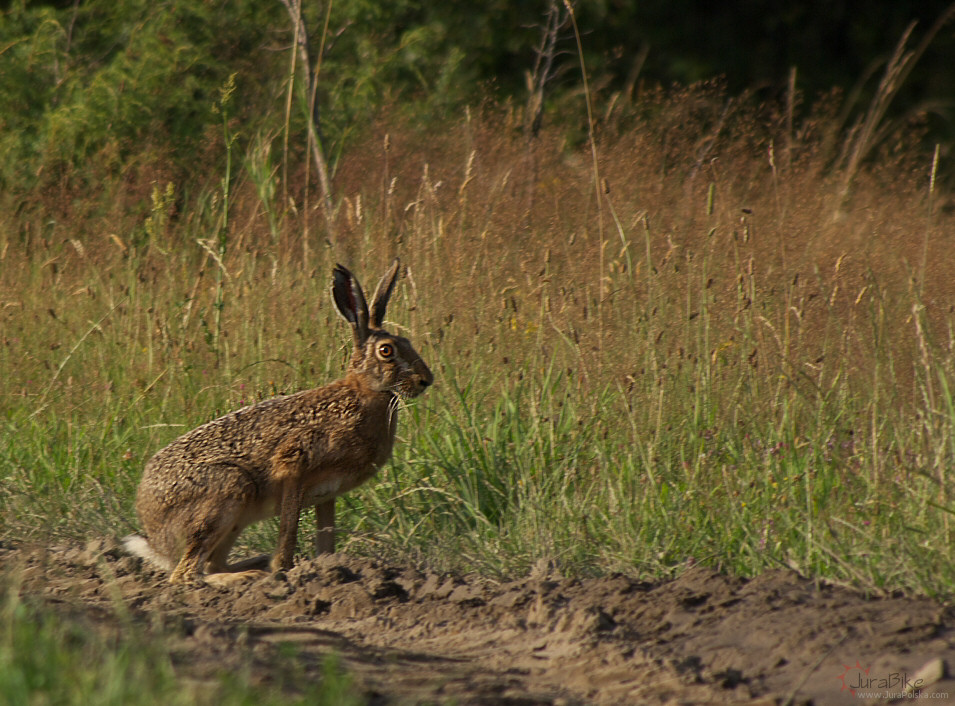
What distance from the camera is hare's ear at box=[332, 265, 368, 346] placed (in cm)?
477

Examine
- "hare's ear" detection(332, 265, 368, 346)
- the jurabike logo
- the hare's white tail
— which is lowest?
the hare's white tail

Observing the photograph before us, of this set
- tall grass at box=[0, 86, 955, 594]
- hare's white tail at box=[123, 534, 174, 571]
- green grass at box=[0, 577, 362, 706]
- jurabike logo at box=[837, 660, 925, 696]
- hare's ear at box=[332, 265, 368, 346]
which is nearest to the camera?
green grass at box=[0, 577, 362, 706]

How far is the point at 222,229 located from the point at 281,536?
2.44 meters

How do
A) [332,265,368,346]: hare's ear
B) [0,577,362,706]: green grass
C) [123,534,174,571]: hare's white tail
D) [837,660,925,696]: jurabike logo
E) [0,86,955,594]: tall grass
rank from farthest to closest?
[332,265,368,346]: hare's ear
[123,534,174,571]: hare's white tail
[0,86,955,594]: tall grass
[837,660,925,696]: jurabike logo
[0,577,362,706]: green grass

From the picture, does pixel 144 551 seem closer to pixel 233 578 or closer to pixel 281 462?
pixel 233 578

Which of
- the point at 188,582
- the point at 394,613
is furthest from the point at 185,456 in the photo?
the point at 394,613

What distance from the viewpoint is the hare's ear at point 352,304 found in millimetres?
4770

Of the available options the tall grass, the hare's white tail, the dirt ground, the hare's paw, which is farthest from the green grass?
the tall grass

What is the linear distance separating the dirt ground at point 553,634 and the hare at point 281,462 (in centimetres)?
21

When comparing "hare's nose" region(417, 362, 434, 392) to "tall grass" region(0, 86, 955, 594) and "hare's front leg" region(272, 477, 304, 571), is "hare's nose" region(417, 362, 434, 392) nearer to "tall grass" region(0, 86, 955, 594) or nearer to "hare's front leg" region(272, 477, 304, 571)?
"tall grass" region(0, 86, 955, 594)

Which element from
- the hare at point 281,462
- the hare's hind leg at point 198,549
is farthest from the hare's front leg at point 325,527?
the hare's hind leg at point 198,549

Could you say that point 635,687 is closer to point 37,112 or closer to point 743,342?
point 743,342

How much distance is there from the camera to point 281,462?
178 inches

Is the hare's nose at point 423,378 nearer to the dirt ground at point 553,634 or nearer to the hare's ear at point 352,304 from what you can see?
the hare's ear at point 352,304
